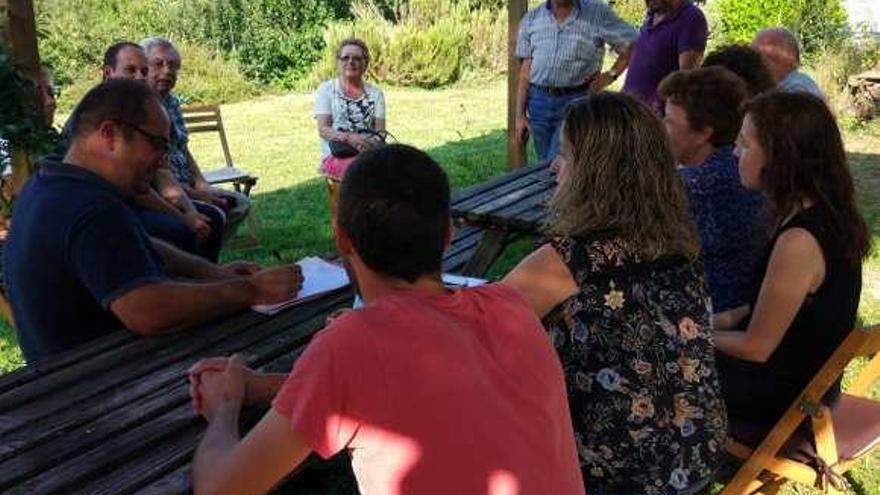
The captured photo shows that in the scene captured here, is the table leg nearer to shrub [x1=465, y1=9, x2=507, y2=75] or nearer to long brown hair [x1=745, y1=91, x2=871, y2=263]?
long brown hair [x1=745, y1=91, x2=871, y2=263]

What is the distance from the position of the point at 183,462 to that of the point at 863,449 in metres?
1.78

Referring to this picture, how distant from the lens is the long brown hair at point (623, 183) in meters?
1.99

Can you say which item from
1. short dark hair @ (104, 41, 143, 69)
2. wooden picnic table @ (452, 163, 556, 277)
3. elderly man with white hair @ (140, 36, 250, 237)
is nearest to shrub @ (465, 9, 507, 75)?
elderly man with white hair @ (140, 36, 250, 237)

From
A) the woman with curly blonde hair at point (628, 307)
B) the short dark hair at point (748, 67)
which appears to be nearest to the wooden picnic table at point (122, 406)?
the woman with curly blonde hair at point (628, 307)

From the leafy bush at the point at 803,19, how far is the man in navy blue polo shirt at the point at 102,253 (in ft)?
39.0

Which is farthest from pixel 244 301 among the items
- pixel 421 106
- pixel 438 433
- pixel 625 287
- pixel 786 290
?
pixel 421 106

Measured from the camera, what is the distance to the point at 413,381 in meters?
1.34

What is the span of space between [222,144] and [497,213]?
4.30 metres

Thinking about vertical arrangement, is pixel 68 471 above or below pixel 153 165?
below

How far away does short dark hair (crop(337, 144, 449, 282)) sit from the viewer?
4.68 ft

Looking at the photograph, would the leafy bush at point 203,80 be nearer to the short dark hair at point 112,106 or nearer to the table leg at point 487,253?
the table leg at point 487,253

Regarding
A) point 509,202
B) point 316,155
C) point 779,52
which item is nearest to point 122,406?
point 509,202

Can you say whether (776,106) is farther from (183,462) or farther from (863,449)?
(183,462)

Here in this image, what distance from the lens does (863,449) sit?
242 centimetres
